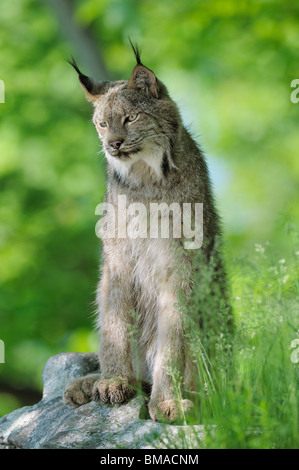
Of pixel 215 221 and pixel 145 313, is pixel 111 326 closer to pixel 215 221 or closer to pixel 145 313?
pixel 145 313

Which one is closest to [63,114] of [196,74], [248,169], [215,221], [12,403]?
[196,74]

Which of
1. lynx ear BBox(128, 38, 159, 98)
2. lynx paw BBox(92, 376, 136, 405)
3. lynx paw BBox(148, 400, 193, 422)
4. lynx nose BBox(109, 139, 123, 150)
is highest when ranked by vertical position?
lynx ear BBox(128, 38, 159, 98)

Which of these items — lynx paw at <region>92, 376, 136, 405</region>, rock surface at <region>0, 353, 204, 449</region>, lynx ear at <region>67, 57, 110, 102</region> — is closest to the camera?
rock surface at <region>0, 353, 204, 449</region>

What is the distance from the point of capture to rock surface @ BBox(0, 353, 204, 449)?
360 cm

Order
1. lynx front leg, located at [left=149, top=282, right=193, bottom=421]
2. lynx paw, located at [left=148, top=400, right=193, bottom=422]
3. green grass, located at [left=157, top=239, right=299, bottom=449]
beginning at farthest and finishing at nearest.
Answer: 1. lynx front leg, located at [left=149, top=282, right=193, bottom=421]
2. lynx paw, located at [left=148, top=400, right=193, bottom=422]
3. green grass, located at [left=157, top=239, right=299, bottom=449]

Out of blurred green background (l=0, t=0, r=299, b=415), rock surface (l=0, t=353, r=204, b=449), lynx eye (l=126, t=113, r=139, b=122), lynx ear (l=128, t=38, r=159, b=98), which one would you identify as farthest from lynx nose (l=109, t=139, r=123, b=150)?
blurred green background (l=0, t=0, r=299, b=415)

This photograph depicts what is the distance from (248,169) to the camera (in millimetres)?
10531

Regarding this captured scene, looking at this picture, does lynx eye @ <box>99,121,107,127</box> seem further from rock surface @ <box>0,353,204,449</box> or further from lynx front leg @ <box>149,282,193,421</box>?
rock surface @ <box>0,353,204,449</box>

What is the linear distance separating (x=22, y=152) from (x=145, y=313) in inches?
264

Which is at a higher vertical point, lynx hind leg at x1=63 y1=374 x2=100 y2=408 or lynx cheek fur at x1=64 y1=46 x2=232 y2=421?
lynx cheek fur at x1=64 y1=46 x2=232 y2=421

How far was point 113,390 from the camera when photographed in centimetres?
435

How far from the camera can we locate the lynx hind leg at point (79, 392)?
463 centimetres

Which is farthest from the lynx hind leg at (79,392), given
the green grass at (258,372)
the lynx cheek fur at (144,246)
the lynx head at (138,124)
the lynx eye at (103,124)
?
A: the lynx eye at (103,124)

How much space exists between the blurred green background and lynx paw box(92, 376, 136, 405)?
4248 millimetres
